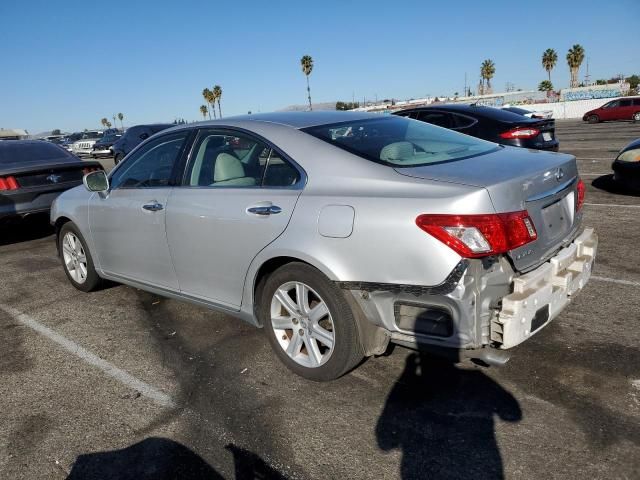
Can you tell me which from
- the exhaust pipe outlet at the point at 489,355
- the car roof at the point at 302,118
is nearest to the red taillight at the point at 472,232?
the exhaust pipe outlet at the point at 489,355

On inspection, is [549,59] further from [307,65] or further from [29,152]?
[29,152]

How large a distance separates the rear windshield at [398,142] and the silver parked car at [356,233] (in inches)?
0.6

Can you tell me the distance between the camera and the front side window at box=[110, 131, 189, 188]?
157 inches

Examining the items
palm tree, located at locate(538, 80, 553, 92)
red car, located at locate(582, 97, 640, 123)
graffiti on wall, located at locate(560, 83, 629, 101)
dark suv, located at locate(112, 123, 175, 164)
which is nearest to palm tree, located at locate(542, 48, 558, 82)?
palm tree, located at locate(538, 80, 553, 92)

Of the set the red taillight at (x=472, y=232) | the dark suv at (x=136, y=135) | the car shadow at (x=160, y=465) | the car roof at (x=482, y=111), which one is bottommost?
the car shadow at (x=160, y=465)

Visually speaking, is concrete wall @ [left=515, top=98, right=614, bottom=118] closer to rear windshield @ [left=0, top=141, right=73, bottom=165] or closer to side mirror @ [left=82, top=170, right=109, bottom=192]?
rear windshield @ [left=0, top=141, right=73, bottom=165]

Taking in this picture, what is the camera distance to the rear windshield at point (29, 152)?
7772mm

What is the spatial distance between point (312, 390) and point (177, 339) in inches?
53.2

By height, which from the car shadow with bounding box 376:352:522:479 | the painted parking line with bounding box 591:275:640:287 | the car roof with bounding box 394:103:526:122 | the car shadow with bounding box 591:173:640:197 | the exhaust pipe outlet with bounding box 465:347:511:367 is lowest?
the car shadow with bounding box 376:352:522:479

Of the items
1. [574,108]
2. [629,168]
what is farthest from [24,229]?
[574,108]

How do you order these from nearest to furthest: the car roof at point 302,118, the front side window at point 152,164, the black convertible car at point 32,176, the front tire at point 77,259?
the car roof at point 302,118, the front side window at point 152,164, the front tire at point 77,259, the black convertible car at point 32,176

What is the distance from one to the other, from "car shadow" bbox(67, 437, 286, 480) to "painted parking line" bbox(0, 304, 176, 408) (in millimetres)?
428

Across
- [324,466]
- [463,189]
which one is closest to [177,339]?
[324,466]

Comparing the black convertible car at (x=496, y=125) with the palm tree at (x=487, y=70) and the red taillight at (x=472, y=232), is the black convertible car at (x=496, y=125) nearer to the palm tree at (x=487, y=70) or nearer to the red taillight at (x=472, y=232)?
the red taillight at (x=472, y=232)
